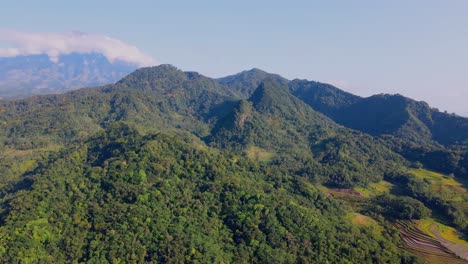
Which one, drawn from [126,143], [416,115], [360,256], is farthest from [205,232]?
[416,115]

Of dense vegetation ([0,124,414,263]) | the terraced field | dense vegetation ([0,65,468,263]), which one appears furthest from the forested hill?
dense vegetation ([0,124,414,263])

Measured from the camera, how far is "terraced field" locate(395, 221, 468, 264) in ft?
206

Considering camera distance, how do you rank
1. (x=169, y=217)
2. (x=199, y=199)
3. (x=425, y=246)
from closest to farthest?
(x=169, y=217) < (x=425, y=246) < (x=199, y=199)

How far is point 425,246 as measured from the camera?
66.8 metres

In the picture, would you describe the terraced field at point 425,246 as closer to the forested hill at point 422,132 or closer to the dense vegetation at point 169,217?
the dense vegetation at point 169,217

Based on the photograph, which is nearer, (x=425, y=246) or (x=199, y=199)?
(x=425, y=246)

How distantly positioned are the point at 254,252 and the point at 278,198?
51.2 ft

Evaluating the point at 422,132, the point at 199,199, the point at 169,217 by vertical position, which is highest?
the point at 422,132

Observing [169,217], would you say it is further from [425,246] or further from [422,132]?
[422,132]

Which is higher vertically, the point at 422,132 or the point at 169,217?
the point at 422,132

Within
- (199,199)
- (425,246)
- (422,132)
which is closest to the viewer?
(425,246)

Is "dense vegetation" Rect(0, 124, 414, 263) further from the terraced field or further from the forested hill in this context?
the forested hill

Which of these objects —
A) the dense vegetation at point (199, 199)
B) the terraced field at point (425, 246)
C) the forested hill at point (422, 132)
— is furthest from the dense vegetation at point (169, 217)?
the forested hill at point (422, 132)

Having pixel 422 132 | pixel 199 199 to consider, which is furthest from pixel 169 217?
pixel 422 132
